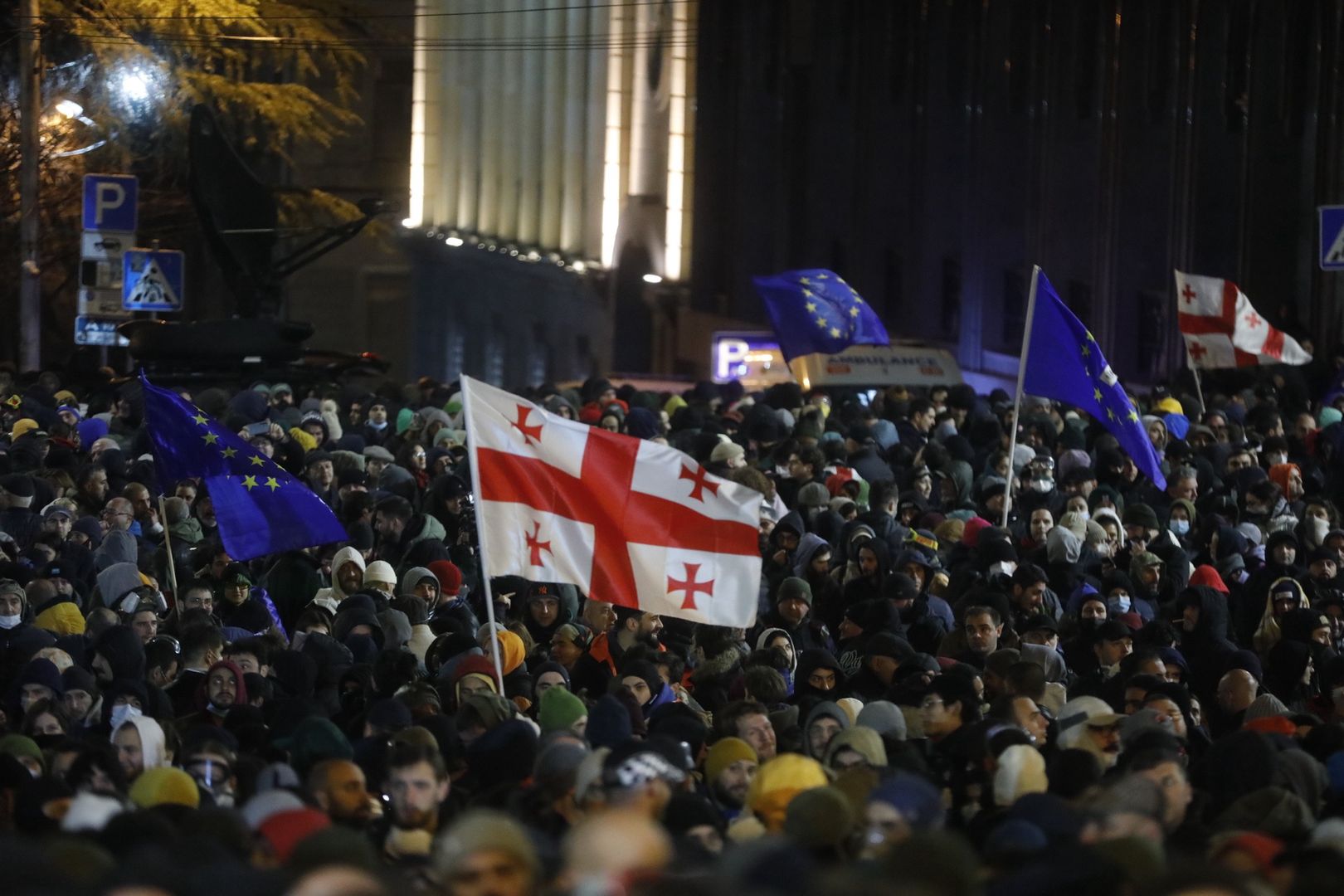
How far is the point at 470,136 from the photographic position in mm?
46344

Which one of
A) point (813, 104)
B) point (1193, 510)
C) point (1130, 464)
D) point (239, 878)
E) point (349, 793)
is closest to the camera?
point (239, 878)

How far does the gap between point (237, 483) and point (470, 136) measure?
1310 inches

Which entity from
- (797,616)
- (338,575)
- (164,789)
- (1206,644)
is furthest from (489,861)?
(338,575)

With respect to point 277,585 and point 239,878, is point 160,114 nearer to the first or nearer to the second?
point 277,585

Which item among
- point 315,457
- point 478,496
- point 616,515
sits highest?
point 478,496

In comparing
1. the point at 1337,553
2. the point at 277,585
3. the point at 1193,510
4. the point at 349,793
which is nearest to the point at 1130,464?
the point at 1193,510

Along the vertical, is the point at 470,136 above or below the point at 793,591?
above

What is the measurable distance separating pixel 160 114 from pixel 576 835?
1093 inches

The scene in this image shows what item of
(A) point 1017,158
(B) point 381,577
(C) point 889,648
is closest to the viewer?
(C) point 889,648

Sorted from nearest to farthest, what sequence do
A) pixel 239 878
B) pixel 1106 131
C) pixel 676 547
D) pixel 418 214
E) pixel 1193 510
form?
pixel 239 878
pixel 676 547
pixel 1193 510
pixel 1106 131
pixel 418 214

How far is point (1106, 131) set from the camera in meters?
32.8

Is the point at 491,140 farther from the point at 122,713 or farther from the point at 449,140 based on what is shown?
the point at 122,713

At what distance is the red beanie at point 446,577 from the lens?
1434 centimetres

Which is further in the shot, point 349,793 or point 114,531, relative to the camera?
point 114,531
